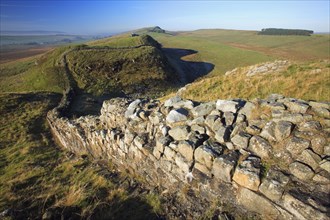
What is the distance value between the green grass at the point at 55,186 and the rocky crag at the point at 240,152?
118 cm

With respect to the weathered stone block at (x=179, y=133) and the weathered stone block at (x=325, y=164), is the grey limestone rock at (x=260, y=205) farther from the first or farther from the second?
the weathered stone block at (x=179, y=133)

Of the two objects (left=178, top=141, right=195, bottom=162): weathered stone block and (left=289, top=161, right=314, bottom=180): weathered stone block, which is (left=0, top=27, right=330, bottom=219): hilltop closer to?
(left=289, top=161, right=314, bottom=180): weathered stone block

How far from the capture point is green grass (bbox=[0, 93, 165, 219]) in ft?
23.8

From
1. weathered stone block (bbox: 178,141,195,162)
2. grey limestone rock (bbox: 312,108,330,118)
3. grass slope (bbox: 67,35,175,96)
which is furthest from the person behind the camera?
grass slope (bbox: 67,35,175,96)

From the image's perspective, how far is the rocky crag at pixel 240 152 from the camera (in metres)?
5.18

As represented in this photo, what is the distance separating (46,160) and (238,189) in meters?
12.3

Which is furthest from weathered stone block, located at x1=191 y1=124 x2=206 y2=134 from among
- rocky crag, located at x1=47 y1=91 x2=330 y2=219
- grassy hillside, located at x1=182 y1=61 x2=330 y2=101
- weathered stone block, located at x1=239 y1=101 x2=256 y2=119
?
grassy hillside, located at x1=182 y1=61 x2=330 y2=101

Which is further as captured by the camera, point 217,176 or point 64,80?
point 64,80

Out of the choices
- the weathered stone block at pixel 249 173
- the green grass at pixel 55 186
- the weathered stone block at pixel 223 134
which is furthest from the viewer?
the green grass at pixel 55 186

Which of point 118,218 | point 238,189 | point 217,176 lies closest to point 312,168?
point 238,189

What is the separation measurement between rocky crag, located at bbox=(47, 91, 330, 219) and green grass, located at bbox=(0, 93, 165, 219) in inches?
46.5

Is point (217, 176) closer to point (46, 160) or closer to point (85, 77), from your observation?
point (46, 160)

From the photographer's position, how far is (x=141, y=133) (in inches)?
366

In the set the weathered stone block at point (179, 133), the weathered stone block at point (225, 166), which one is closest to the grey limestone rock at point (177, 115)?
the weathered stone block at point (179, 133)
